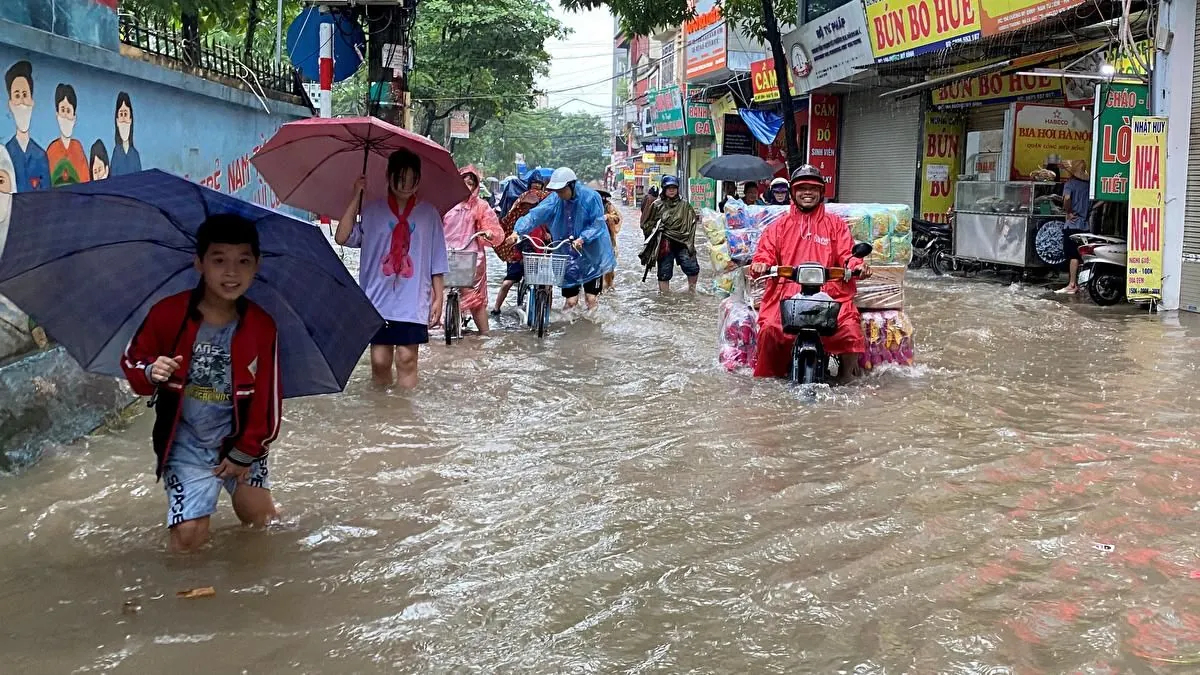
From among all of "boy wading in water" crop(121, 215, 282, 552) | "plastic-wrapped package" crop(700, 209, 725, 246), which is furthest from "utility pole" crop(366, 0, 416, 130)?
"boy wading in water" crop(121, 215, 282, 552)

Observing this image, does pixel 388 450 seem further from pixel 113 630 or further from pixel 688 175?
pixel 688 175

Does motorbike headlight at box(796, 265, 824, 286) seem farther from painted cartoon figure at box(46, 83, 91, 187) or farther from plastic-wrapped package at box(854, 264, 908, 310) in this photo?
painted cartoon figure at box(46, 83, 91, 187)

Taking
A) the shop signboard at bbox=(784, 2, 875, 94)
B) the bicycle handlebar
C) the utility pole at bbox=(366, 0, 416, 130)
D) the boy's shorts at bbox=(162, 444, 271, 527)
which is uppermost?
the shop signboard at bbox=(784, 2, 875, 94)

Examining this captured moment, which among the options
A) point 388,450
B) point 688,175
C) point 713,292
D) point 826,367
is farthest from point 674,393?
point 688,175

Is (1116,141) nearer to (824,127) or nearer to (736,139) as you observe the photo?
(824,127)

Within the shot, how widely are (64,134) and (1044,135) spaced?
43.8 ft

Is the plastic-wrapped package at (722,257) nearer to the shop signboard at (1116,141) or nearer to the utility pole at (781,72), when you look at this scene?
the shop signboard at (1116,141)

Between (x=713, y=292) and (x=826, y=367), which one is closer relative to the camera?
(x=826, y=367)

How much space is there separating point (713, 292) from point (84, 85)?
28.1ft

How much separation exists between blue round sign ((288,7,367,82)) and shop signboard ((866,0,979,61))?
7.77 metres

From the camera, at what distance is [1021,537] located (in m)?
4.00

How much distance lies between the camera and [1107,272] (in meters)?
11.4

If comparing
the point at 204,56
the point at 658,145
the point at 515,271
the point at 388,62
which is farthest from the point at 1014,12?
the point at 658,145

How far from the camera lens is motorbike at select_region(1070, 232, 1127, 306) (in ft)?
37.1
